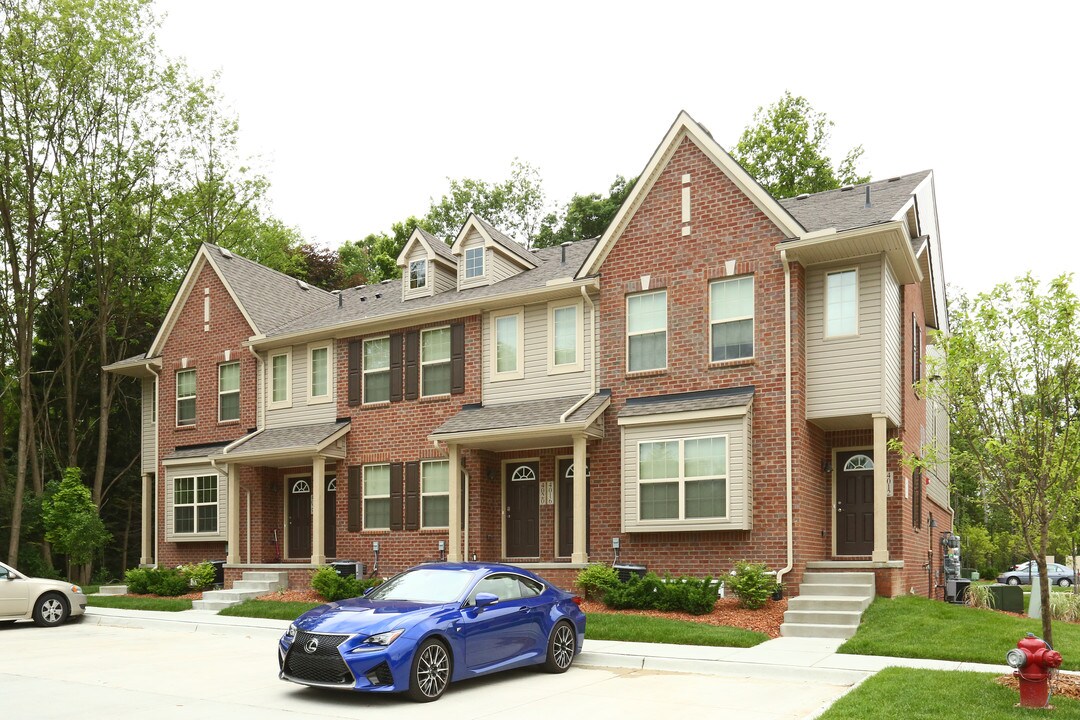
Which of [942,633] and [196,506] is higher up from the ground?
[196,506]

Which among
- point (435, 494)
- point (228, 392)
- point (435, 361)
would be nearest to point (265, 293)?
point (228, 392)

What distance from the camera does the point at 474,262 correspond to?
2303cm

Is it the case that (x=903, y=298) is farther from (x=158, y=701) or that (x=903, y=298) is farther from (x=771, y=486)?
(x=158, y=701)

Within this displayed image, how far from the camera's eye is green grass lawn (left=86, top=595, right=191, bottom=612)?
21378 mm

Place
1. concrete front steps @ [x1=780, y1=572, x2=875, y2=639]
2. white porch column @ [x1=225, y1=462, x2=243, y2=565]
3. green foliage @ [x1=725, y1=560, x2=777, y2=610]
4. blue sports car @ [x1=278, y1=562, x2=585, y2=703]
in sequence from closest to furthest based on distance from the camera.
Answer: blue sports car @ [x1=278, y1=562, x2=585, y2=703]
concrete front steps @ [x1=780, y1=572, x2=875, y2=639]
green foliage @ [x1=725, y1=560, x2=777, y2=610]
white porch column @ [x1=225, y1=462, x2=243, y2=565]

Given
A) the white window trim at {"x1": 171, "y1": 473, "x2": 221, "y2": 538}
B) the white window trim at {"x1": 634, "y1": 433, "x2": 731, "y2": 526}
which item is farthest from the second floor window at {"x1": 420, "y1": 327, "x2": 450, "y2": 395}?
the white window trim at {"x1": 171, "y1": 473, "x2": 221, "y2": 538}

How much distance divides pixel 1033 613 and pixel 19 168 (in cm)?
2821

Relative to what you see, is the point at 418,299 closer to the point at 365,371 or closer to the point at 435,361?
the point at 435,361

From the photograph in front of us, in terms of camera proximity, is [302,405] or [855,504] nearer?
[855,504]

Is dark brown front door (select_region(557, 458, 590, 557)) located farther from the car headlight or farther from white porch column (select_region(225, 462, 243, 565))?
the car headlight

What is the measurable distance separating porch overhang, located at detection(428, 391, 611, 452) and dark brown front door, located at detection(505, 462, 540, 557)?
2.23 feet

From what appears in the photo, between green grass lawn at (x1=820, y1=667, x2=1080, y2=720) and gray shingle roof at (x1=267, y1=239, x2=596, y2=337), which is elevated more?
gray shingle roof at (x1=267, y1=239, x2=596, y2=337)

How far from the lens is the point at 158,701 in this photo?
408 inches

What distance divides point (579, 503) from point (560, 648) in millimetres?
6437
